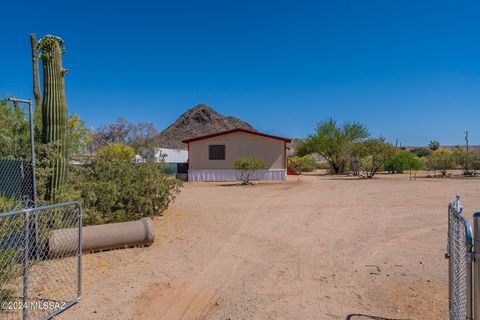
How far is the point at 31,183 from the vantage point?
715cm

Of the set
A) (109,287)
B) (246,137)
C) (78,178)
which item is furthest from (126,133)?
(109,287)

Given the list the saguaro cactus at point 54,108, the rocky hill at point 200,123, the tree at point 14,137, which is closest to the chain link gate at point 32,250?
the saguaro cactus at point 54,108

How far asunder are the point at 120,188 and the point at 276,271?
5.18 meters

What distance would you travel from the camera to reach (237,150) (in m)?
26.7

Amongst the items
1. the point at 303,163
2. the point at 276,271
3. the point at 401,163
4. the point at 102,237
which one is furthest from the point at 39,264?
the point at 303,163

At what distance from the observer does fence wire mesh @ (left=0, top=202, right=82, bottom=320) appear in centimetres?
439

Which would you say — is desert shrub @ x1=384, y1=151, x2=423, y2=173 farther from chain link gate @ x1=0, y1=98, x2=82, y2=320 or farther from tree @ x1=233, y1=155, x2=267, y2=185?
chain link gate @ x1=0, y1=98, x2=82, y2=320

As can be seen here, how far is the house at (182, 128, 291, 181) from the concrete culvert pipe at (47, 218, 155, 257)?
1914 cm

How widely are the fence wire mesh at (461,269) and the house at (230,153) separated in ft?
74.0

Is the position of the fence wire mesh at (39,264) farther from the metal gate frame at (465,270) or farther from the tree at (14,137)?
the metal gate frame at (465,270)

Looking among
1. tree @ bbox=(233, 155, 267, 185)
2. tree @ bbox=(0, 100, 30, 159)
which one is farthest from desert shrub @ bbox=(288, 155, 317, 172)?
tree @ bbox=(0, 100, 30, 159)

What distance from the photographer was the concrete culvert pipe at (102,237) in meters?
6.40

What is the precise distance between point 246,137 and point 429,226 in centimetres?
1790

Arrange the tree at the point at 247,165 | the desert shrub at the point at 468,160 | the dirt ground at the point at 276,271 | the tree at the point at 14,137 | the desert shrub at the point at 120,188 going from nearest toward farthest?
the dirt ground at the point at 276,271, the desert shrub at the point at 120,188, the tree at the point at 14,137, the tree at the point at 247,165, the desert shrub at the point at 468,160
